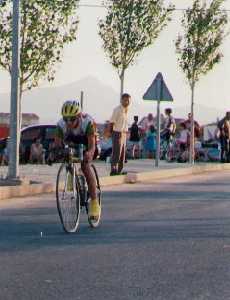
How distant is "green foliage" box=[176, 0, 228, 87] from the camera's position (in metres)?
37.2

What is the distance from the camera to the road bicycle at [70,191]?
13016 millimetres

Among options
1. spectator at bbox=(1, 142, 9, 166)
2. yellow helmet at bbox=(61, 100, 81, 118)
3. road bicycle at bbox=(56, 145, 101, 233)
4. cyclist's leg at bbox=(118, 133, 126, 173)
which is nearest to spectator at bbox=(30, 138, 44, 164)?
spectator at bbox=(1, 142, 9, 166)

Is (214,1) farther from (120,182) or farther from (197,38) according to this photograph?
(120,182)

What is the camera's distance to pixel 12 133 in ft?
65.2

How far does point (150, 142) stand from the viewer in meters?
40.2

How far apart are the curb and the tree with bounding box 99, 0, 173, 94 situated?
18.2 feet

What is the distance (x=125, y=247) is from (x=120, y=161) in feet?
40.3

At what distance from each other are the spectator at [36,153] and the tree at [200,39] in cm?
627

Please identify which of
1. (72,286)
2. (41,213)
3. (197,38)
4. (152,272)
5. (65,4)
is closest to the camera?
(72,286)

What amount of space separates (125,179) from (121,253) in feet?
42.4

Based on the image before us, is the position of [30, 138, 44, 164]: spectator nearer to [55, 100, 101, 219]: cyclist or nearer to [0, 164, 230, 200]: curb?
[0, 164, 230, 200]: curb

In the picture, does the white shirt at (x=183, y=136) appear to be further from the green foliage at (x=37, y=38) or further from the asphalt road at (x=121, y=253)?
the asphalt road at (x=121, y=253)

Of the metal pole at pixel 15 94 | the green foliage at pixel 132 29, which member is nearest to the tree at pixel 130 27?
the green foliage at pixel 132 29

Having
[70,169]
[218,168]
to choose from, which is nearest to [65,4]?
[218,168]
